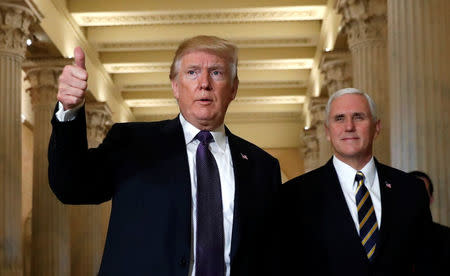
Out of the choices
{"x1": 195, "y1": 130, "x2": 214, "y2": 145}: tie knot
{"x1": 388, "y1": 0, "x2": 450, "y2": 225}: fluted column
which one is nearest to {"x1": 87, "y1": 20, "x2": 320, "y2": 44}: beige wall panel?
{"x1": 388, "y1": 0, "x2": 450, "y2": 225}: fluted column

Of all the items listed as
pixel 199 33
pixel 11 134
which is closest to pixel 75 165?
pixel 11 134

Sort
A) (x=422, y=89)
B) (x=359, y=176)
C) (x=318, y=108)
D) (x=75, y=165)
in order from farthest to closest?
1. (x=318, y=108)
2. (x=422, y=89)
3. (x=359, y=176)
4. (x=75, y=165)

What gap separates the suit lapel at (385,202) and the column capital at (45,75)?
14823mm

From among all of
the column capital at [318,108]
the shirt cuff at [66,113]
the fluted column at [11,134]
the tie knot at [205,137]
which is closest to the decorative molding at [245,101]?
the column capital at [318,108]

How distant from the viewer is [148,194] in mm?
3061

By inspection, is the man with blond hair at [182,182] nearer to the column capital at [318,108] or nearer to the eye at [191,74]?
→ the eye at [191,74]

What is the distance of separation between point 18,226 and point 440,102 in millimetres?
8074

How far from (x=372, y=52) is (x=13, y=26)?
21.2 ft

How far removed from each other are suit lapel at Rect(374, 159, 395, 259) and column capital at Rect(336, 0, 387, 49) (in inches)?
408

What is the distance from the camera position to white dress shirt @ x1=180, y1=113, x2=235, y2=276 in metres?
3.05

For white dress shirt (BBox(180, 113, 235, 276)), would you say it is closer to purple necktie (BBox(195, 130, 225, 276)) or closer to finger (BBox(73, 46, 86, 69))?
purple necktie (BBox(195, 130, 225, 276))

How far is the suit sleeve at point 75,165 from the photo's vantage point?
285cm

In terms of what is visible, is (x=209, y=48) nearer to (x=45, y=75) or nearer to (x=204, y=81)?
(x=204, y=81)

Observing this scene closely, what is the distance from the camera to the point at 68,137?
9.32 ft
